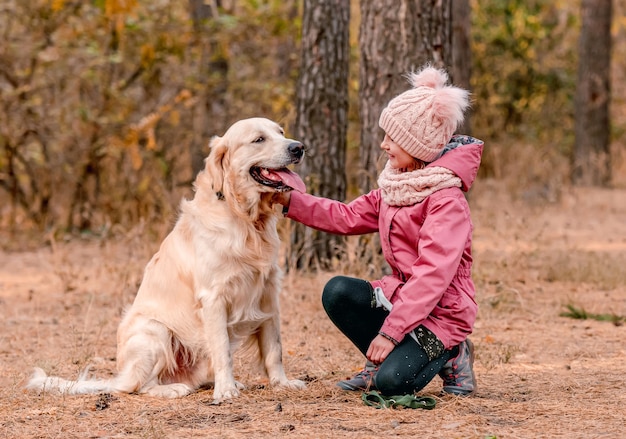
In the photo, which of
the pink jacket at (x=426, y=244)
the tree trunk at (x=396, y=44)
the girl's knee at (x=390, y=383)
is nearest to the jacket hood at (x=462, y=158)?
the pink jacket at (x=426, y=244)

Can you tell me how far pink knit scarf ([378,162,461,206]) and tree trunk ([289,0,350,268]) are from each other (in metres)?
3.45

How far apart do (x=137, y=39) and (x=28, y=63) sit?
4.47 ft

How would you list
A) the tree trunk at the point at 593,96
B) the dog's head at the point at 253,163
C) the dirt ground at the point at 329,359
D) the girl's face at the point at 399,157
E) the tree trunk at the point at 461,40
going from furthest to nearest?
the tree trunk at the point at 593,96, the tree trunk at the point at 461,40, the dog's head at the point at 253,163, the girl's face at the point at 399,157, the dirt ground at the point at 329,359

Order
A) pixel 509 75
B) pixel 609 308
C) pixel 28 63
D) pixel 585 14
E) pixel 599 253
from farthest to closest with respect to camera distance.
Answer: pixel 509 75
pixel 585 14
pixel 28 63
pixel 599 253
pixel 609 308

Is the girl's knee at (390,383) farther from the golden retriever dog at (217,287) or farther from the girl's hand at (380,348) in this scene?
the golden retriever dog at (217,287)

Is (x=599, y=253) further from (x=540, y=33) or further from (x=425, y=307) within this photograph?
(x=540, y=33)

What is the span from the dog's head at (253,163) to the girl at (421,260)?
503 millimetres

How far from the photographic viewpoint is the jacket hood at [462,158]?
4344 mm

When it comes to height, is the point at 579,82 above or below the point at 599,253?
above

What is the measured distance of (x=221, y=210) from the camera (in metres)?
4.75

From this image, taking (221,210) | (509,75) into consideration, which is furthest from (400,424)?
(509,75)

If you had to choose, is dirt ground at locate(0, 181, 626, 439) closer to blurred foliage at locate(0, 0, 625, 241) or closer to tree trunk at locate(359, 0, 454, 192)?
blurred foliage at locate(0, 0, 625, 241)

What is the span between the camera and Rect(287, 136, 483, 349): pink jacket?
164 inches

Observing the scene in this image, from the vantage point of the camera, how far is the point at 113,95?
11.0m
